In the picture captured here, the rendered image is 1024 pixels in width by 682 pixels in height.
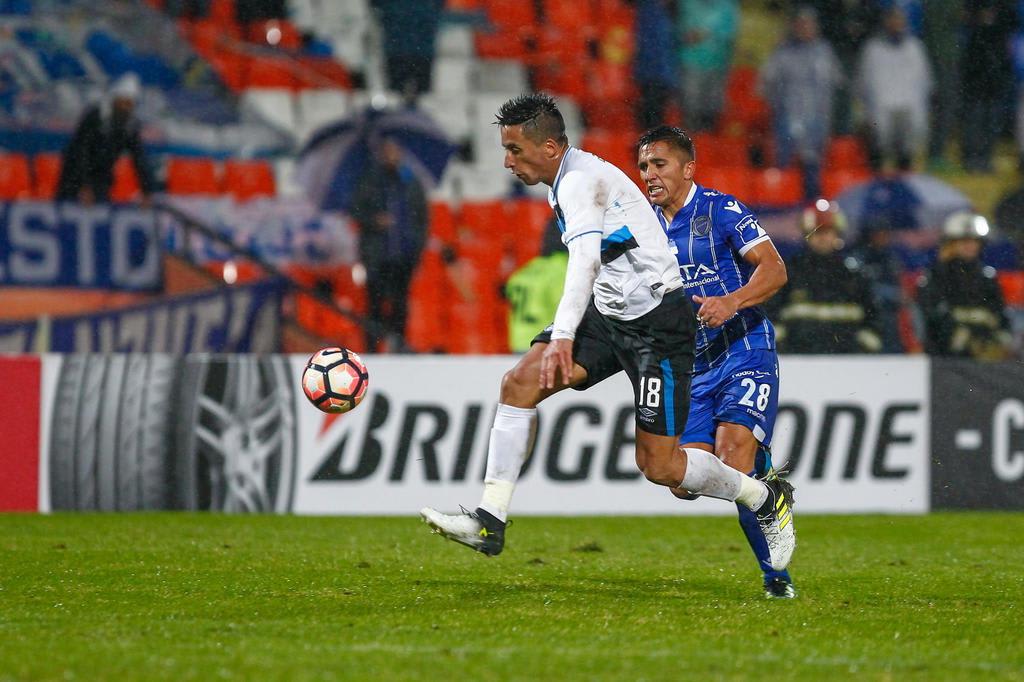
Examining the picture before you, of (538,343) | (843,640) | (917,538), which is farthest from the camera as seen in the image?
(917,538)

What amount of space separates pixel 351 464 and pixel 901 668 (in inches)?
252

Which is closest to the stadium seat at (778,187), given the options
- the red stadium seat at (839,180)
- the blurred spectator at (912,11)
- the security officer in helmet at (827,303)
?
the red stadium seat at (839,180)

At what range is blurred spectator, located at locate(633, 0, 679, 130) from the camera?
16.2 meters

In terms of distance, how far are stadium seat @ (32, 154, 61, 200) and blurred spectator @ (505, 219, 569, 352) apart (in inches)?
183

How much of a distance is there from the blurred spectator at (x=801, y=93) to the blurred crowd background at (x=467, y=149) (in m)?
0.02

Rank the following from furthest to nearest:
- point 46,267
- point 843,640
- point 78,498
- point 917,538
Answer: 1. point 46,267
2. point 78,498
3. point 917,538
4. point 843,640

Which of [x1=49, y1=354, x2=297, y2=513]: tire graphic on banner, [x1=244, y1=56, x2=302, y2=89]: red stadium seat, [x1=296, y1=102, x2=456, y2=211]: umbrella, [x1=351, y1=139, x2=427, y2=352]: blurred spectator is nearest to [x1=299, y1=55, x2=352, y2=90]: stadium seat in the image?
[x1=244, y1=56, x2=302, y2=89]: red stadium seat

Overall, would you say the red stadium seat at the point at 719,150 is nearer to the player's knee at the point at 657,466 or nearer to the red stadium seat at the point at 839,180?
the red stadium seat at the point at 839,180

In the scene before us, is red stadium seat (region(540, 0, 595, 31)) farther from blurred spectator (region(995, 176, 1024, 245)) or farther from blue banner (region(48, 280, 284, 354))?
blue banner (region(48, 280, 284, 354))

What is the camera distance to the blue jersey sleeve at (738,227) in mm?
6617

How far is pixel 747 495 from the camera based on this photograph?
6.47 meters

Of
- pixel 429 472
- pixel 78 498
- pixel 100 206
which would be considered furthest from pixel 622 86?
pixel 78 498

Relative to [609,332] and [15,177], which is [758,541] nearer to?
[609,332]

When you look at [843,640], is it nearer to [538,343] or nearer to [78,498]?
[538,343]
